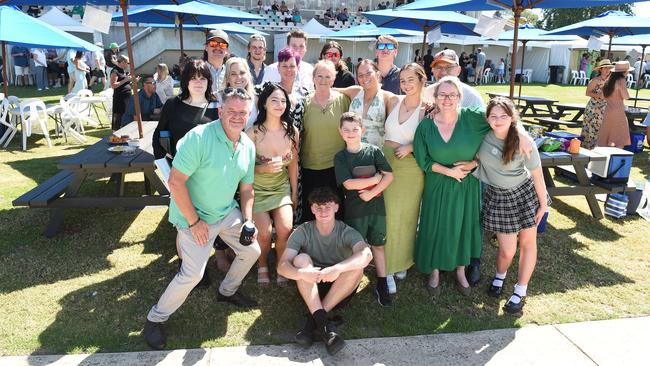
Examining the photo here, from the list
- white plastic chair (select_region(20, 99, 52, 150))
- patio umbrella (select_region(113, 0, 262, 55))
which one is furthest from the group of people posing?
white plastic chair (select_region(20, 99, 52, 150))

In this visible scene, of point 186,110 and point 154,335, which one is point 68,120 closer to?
point 186,110

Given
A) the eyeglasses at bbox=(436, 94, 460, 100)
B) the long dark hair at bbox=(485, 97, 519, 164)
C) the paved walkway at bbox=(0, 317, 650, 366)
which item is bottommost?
the paved walkway at bbox=(0, 317, 650, 366)

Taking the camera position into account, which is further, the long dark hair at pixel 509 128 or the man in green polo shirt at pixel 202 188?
the long dark hair at pixel 509 128

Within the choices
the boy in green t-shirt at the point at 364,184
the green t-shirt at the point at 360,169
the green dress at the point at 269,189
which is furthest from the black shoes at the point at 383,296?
the green dress at the point at 269,189

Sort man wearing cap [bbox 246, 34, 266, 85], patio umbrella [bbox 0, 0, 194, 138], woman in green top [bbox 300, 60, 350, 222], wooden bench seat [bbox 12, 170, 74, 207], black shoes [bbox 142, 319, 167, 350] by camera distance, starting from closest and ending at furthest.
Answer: black shoes [bbox 142, 319, 167, 350] < woman in green top [bbox 300, 60, 350, 222] < wooden bench seat [bbox 12, 170, 74, 207] < man wearing cap [bbox 246, 34, 266, 85] < patio umbrella [bbox 0, 0, 194, 138]

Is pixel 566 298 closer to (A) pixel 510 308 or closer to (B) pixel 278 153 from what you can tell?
(A) pixel 510 308

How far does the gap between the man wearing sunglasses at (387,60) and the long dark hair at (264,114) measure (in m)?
1.40

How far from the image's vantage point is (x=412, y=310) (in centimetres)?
358

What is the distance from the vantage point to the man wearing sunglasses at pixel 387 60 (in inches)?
176

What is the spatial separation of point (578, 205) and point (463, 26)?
6144mm

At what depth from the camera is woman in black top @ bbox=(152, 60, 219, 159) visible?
12.1ft

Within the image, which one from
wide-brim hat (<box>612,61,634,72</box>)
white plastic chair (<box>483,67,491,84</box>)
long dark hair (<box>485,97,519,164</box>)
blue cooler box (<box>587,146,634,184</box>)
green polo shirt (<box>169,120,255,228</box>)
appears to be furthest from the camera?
white plastic chair (<box>483,67,491,84</box>)

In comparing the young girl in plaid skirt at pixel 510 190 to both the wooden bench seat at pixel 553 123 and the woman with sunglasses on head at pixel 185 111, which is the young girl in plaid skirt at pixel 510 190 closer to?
the woman with sunglasses on head at pixel 185 111

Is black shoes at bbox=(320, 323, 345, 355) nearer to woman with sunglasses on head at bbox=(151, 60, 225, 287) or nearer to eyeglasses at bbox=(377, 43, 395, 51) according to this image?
woman with sunglasses on head at bbox=(151, 60, 225, 287)
